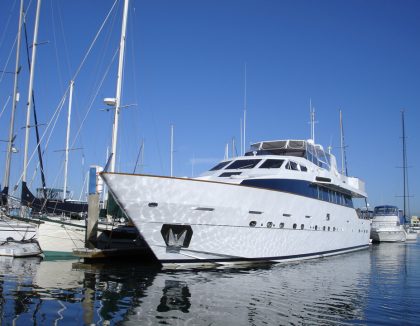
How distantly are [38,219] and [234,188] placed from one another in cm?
994

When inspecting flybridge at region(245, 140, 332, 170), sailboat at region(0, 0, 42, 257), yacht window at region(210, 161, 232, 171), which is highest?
flybridge at region(245, 140, 332, 170)

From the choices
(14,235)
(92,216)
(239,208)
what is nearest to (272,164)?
(239,208)

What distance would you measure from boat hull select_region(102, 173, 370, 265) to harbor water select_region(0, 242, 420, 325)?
0.69 metres

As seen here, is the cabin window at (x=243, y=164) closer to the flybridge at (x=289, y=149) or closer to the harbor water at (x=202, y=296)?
the flybridge at (x=289, y=149)

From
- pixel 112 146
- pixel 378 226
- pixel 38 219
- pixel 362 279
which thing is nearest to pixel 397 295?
pixel 362 279

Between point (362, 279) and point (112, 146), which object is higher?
point (112, 146)

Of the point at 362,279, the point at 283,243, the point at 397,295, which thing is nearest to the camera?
the point at 397,295

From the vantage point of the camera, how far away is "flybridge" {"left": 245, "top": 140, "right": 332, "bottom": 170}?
784 inches

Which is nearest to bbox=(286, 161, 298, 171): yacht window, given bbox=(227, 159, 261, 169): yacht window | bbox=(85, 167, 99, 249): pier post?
bbox=(227, 159, 261, 169): yacht window

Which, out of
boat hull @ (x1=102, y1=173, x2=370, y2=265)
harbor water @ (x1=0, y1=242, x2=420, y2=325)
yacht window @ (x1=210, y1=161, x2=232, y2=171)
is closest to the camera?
harbor water @ (x1=0, y1=242, x2=420, y2=325)

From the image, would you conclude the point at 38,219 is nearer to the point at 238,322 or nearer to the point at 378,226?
the point at 238,322

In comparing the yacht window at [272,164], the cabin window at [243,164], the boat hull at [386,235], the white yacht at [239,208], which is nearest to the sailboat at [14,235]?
the white yacht at [239,208]

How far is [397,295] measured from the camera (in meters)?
11.4

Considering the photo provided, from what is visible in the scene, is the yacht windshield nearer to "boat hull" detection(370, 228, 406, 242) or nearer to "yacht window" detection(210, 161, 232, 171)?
"boat hull" detection(370, 228, 406, 242)
